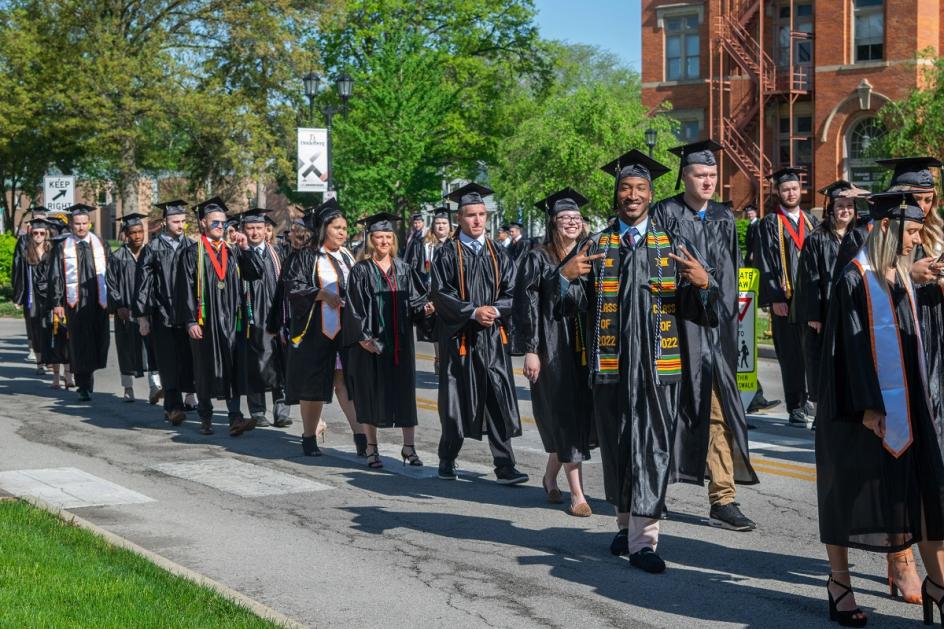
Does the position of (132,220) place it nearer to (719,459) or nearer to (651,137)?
(719,459)

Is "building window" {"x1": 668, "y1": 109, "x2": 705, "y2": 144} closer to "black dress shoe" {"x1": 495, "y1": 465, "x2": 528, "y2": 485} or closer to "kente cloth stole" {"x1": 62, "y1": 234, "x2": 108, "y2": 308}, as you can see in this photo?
"kente cloth stole" {"x1": 62, "y1": 234, "x2": 108, "y2": 308}

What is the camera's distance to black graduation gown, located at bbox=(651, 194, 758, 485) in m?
6.99

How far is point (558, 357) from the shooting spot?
8430mm

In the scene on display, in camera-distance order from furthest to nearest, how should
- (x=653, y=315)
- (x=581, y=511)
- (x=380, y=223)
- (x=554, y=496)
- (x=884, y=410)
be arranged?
(x=380, y=223) → (x=554, y=496) → (x=581, y=511) → (x=653, y=315) → (x=884, y=410)

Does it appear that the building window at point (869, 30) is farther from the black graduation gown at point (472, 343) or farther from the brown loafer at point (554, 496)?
the brown loafer at point (554, 496)

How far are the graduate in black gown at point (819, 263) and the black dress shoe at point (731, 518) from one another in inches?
114

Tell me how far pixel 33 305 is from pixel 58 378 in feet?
6.91

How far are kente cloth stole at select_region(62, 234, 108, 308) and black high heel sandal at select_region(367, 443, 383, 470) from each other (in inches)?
250

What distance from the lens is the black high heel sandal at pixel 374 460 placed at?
10305 mm

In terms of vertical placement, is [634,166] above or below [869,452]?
above

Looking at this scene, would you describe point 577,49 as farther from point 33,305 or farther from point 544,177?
point 33,305

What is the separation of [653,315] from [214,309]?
260 inches

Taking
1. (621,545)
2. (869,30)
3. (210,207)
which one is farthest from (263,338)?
(869,30)

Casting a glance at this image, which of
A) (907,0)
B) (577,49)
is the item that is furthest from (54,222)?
(577,49)
